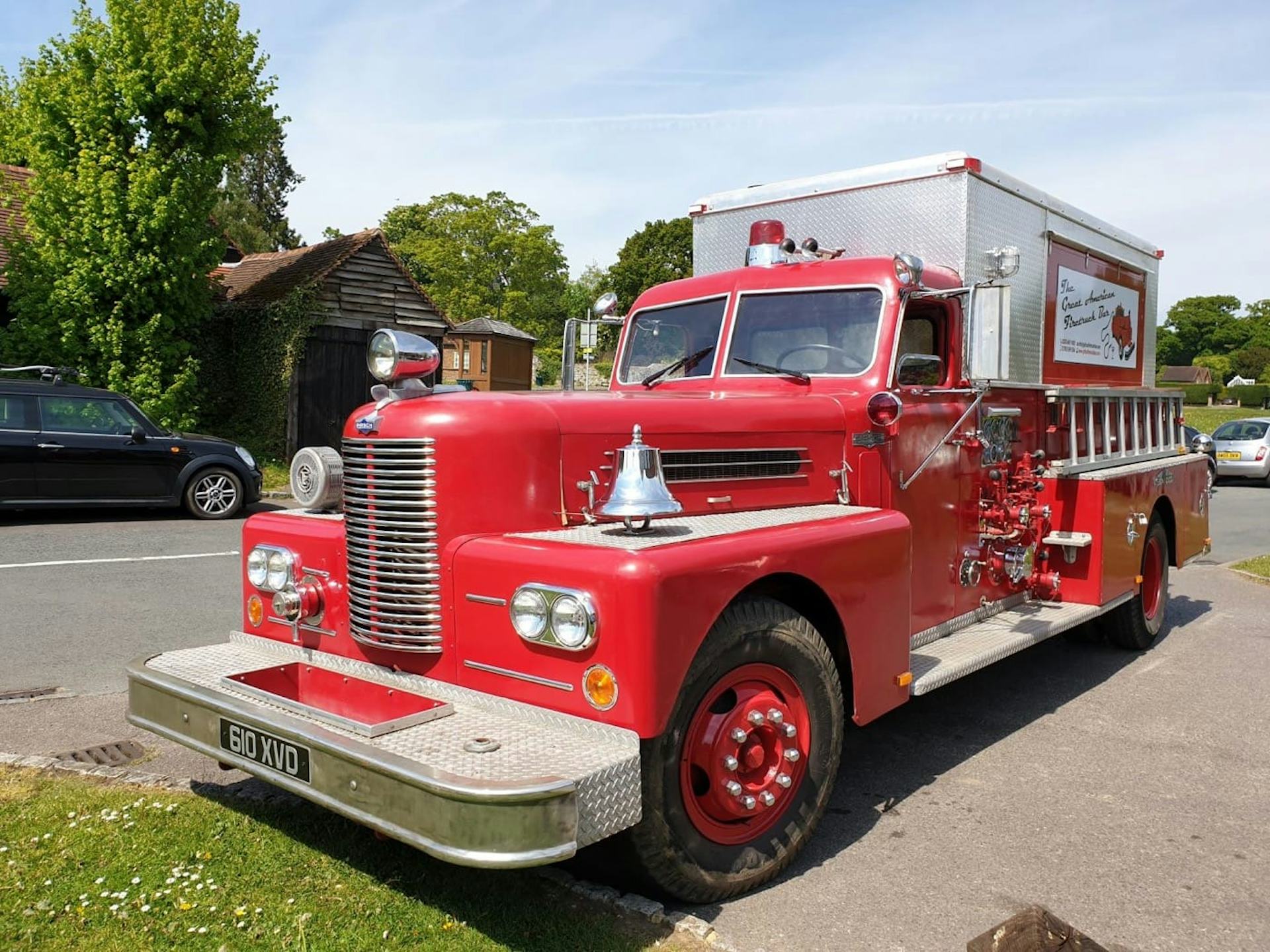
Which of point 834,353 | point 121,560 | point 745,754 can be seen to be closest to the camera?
point 745,754

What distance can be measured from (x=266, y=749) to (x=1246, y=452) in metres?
23.7

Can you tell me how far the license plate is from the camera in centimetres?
301

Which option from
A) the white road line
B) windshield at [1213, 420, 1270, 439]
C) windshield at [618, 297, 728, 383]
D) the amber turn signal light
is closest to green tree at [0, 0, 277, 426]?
the white road line

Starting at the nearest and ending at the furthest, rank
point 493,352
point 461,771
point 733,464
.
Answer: point 461,771 → point 733,464 → point 493,352

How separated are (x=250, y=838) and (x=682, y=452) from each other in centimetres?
211

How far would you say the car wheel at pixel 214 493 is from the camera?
12617 mm

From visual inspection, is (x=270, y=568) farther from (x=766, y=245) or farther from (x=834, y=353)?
(x=766, y=245)

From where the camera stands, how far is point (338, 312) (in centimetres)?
1981

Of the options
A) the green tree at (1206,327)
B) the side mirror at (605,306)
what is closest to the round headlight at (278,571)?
the side mirror at (605,306)

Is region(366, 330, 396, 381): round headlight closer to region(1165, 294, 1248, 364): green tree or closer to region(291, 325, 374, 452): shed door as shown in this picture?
region(291, 325, 374, 452): shed door

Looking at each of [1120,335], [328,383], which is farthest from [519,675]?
[328,383]

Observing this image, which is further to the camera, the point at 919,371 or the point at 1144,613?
the point at 1144,613

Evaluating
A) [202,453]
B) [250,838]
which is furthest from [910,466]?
[202,453]

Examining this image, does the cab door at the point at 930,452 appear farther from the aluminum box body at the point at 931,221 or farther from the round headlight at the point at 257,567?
the round headlight at the point at 257,567
